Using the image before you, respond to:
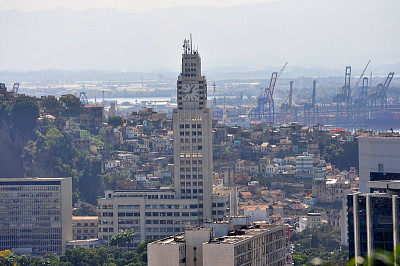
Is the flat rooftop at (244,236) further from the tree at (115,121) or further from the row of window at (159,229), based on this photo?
the tree at (115,121)

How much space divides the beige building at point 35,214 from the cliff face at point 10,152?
30192 millimetres

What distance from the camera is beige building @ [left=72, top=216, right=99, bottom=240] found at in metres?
125

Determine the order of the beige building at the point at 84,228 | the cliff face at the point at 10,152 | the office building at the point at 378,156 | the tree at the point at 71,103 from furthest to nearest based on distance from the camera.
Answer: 1. the tree at the point at 71,103
2. the cliff face at the point at 10,152
3. the beige building at the point at 84,228
4. the office building at the point at 378,156

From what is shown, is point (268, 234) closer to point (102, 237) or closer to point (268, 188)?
point (102, 237)

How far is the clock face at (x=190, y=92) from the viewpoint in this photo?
11050 centimetres

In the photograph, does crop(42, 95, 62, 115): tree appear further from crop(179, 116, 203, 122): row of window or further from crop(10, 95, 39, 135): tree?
crop(179, 116, 203, 122): row of window

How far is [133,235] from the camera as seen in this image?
109 metres

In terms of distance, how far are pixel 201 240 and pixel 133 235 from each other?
4824cm

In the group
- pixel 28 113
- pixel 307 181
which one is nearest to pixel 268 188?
pixel 307 181

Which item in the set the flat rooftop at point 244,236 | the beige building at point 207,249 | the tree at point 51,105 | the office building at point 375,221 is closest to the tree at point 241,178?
the tree at point 51,105

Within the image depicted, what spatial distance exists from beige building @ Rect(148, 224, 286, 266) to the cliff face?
95.2 meters

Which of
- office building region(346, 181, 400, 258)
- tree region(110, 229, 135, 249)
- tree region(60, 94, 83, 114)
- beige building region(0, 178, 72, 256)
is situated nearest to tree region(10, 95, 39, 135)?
tree region(60, 94, 83, 114)

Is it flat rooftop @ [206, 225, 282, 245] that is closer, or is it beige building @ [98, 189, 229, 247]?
flat rooftop @ [206, 225, 282, 245]

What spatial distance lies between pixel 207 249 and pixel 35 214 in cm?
6735
